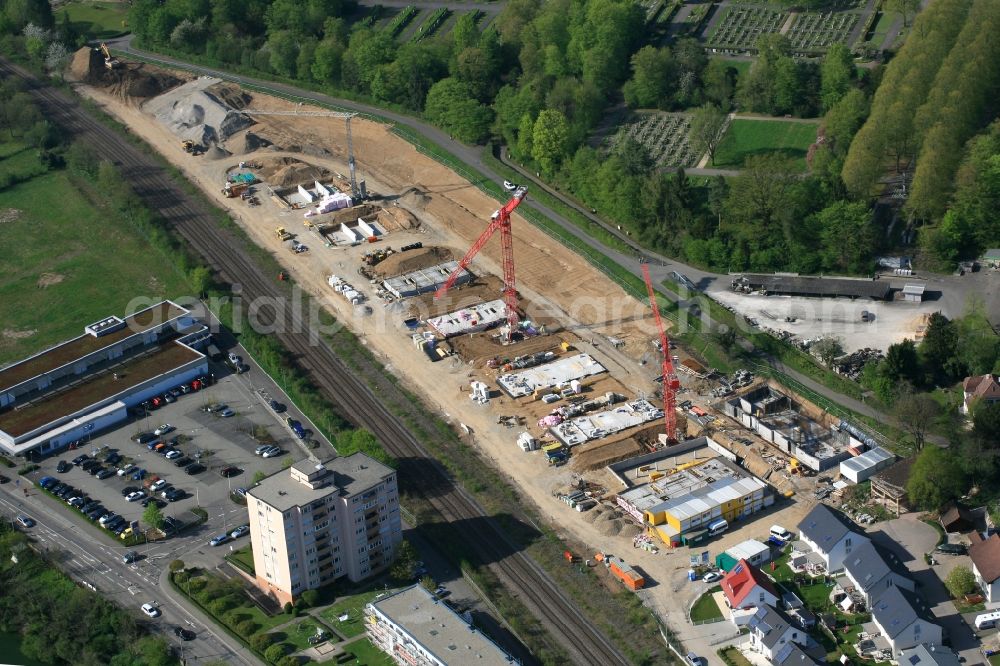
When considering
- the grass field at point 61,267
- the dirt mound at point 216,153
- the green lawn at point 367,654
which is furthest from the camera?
the dirt mound at point 216,153

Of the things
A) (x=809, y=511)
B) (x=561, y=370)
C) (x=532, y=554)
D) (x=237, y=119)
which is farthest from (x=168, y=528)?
(x=237, y=119)

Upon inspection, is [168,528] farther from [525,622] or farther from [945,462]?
[945,462]

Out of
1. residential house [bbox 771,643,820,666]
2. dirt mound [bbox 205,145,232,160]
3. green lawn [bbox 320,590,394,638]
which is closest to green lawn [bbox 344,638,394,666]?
green lawn [bbox 320,590,394,638]

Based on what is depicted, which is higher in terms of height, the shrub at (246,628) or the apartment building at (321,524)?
the apartment building at (321,524)

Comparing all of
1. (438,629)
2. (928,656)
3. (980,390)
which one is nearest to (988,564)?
(928,656)

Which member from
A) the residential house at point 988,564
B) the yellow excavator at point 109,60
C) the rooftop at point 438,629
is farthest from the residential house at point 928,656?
the yellow excavator at point 109,60

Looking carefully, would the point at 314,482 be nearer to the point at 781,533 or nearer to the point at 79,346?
the point at 781,533

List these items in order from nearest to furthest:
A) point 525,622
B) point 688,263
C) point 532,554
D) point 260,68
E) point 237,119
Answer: point 525,622 → point 532,554 → point 688,263 → point 237,119 → point 260,68

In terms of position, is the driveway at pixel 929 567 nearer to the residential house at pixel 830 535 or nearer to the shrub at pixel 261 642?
the residential house at pixel 830 535
